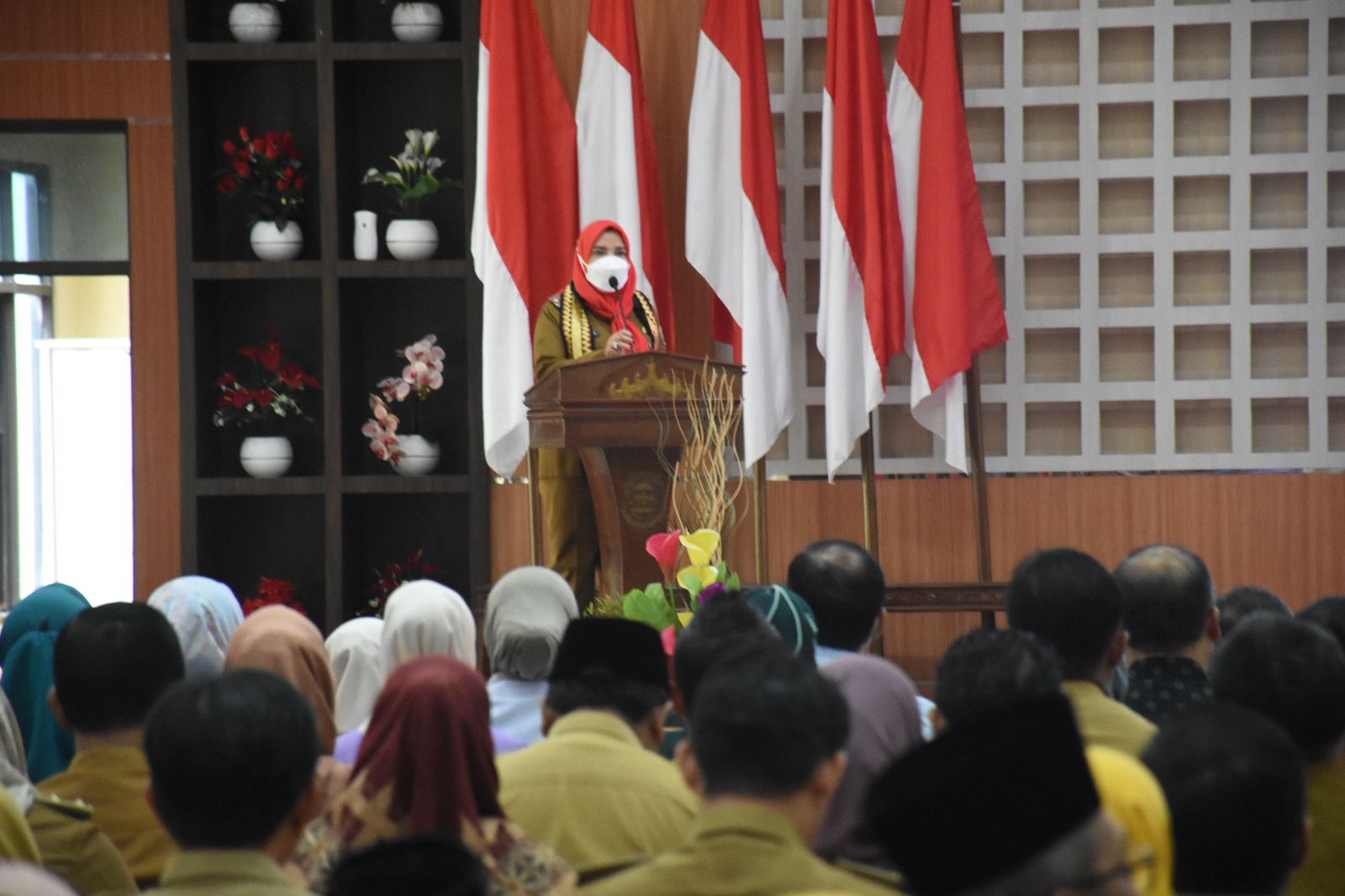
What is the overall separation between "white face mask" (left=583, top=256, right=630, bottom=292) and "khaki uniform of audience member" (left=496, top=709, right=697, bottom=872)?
3.46 meters

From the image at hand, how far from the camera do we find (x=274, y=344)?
256 inches

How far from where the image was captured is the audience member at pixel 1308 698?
6.53ft

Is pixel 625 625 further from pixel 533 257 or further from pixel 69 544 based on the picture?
pixel 69 544

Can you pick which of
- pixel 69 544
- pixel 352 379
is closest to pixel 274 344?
pixel 352 379

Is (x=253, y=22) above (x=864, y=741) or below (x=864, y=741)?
above

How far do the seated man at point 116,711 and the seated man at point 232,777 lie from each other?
2.03 ft

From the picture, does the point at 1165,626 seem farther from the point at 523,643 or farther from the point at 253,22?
the point at 253,22

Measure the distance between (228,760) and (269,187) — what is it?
506cm

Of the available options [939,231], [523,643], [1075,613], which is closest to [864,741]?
[1075,613]

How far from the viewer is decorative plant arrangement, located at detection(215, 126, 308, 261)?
640cm

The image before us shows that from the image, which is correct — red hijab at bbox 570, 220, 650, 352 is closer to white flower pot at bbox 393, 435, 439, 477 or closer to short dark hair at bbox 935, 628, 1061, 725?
white flower pot at bbox 393, 435, 439, 477

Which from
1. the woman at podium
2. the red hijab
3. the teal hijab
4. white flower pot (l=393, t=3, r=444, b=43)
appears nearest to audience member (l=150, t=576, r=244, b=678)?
the teal hijab

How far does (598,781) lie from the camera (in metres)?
2.23

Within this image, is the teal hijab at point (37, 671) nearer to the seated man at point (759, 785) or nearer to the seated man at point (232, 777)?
the seated man at point (232, 777)
